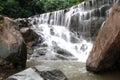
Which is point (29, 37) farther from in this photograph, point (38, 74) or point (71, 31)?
point (38, 74)

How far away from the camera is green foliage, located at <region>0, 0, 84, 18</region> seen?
2756cm

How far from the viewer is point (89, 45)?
666 inches

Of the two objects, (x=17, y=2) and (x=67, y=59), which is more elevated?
(x=17, y=2)

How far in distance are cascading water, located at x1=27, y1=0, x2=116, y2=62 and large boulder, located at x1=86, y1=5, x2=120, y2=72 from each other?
431 cm

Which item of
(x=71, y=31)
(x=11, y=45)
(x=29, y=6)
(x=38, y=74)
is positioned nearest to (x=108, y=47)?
(x=11, y=45)

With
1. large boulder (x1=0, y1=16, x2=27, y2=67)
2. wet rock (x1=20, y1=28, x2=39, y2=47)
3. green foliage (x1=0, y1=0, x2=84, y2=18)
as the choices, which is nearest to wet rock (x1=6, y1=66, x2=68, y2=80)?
large boulder (x1=0, y1=16, x2=27, y2=67)

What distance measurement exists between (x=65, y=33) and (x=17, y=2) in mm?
12044

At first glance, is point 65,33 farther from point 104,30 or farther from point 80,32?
point 104,30

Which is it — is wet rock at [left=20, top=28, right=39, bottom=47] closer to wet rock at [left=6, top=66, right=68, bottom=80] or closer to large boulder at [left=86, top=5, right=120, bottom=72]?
large boulder at [left=86, top=5, right=120, bottom=72]

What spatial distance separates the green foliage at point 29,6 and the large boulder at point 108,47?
17.9 metres

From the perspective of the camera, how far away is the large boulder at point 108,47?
9.45m

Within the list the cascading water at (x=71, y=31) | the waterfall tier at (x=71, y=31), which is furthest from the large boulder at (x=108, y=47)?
the waterfall tier at (x=71, y=31)

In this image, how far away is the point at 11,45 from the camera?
34.2 feet

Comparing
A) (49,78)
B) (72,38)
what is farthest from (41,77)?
(72,38)
